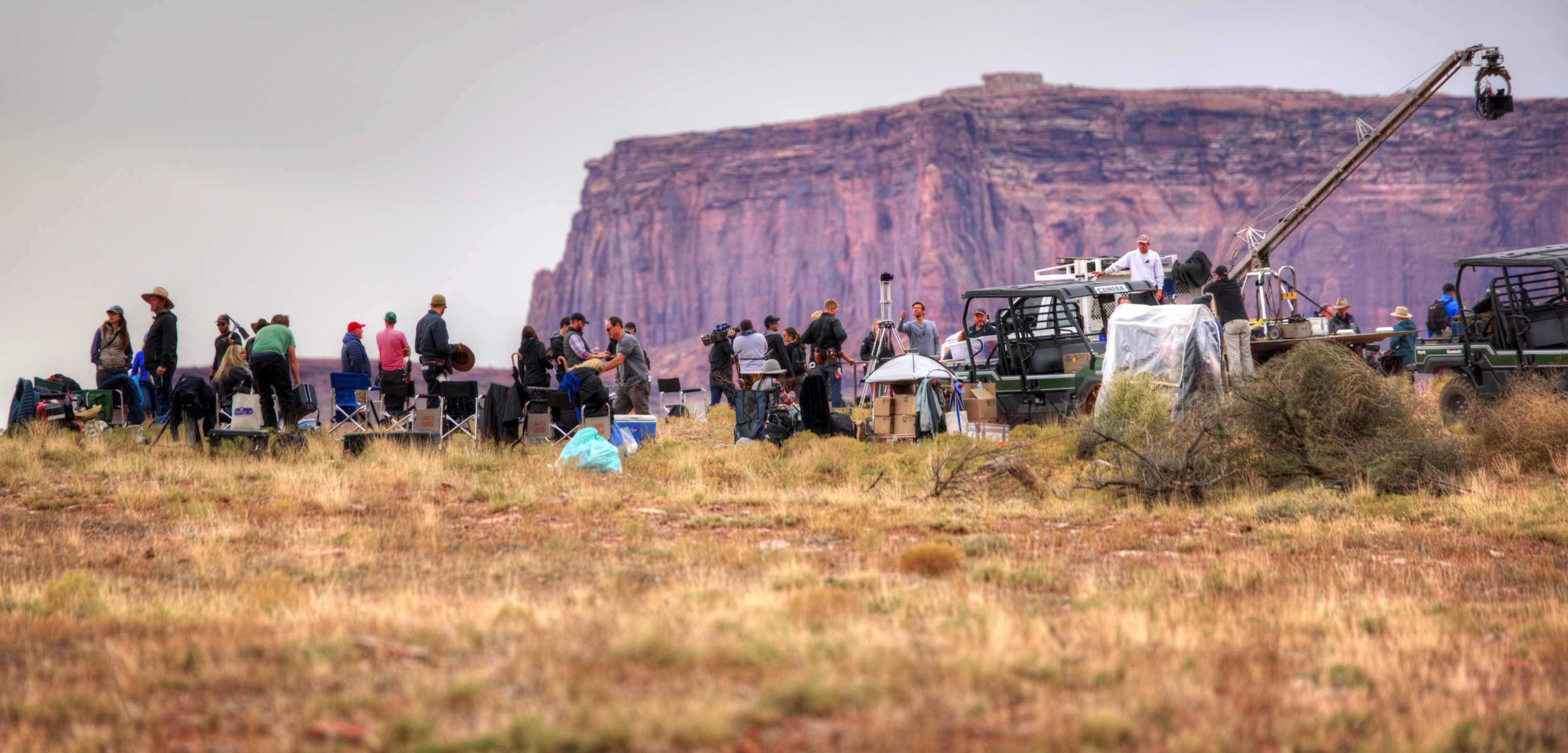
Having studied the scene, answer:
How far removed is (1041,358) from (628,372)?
537 centimetres

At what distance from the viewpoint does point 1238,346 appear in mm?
14352

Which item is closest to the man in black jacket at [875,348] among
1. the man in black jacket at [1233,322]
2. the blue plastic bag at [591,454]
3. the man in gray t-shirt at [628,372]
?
the man in gray t-shirt at [628,372]

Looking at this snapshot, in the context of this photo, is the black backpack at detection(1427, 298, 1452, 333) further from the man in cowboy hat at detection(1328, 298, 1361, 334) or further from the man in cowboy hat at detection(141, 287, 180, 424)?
the man in cowboy hat at detection(141, 287, 180, 424)

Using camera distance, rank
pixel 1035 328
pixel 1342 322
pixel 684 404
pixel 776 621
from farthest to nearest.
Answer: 1. pixel 1342 322
2. pixel 684 404
3. pixel 1035 328
4. pixel 776 621

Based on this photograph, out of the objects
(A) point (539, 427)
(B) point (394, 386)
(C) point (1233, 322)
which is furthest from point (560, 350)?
(C) point (1233, 322)

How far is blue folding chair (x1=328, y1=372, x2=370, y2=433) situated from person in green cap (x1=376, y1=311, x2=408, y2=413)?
26cm

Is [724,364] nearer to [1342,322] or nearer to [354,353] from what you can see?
[354,353]

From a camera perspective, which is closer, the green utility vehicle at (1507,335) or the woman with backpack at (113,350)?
the green utility vehicle at (1507,335)

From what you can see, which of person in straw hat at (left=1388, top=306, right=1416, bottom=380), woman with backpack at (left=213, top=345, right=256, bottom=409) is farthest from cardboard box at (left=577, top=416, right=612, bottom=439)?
person in straw hat at (left=1388, top=306, right=1416, bottom=380)

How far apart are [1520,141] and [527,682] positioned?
4178 inches

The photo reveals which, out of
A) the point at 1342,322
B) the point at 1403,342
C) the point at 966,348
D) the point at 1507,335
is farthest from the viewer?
the point at 1342,322

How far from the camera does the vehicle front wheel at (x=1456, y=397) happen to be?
13.1 m

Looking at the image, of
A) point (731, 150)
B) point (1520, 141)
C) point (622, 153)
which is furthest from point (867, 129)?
point (1520, 141)

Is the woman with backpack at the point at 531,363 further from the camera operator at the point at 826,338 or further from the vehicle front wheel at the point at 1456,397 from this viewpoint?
the vehicle front wheel at the point at 1456,397
